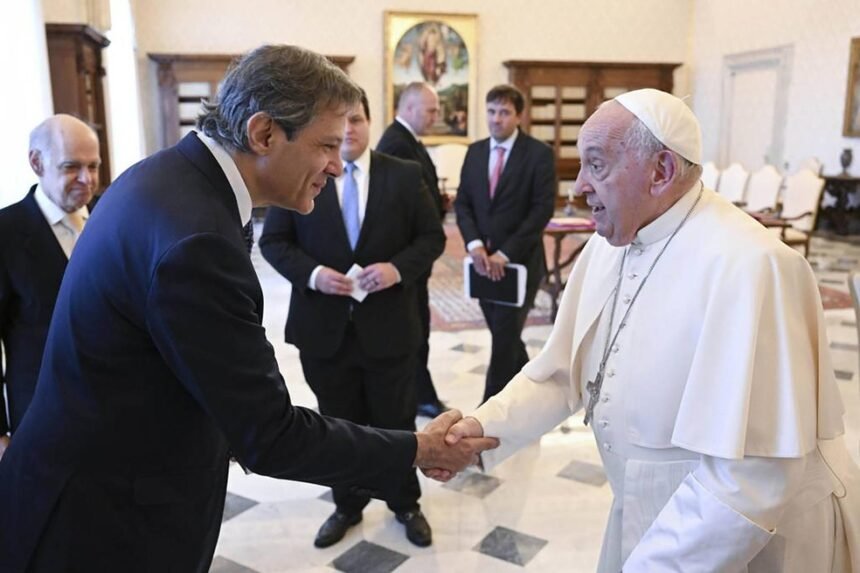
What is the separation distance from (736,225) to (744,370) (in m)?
0.31

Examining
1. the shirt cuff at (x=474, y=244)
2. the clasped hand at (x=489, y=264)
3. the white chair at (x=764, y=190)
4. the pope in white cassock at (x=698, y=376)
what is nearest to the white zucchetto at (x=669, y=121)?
the pope in white cassock at (x=698, y=376)

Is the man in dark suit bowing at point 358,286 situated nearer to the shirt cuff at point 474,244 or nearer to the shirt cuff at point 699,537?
the shirt cuff at point 474,244

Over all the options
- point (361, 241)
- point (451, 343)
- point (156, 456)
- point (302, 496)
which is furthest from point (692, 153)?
point (451, 343)

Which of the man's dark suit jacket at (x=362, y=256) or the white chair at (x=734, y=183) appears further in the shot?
the white chair at (x=734, y=183)

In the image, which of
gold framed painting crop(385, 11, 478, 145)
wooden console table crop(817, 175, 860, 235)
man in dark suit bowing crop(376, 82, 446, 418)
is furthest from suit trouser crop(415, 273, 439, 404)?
gold framed painting crop(385, 11, 478, 145)

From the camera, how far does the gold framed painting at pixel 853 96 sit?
35.6ft

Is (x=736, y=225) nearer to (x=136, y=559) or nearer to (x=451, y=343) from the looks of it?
(x=136, y=559)

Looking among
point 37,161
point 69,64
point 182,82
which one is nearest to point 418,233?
point 37,161

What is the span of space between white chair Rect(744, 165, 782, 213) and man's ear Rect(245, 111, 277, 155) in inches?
395

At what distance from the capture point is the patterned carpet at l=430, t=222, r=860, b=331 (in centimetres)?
654

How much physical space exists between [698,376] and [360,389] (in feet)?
5.76

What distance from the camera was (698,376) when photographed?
1469 millimetres

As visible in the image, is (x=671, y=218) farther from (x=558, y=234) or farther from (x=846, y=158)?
(x=846, y=158)

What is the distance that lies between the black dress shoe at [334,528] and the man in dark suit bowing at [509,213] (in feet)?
4.36
